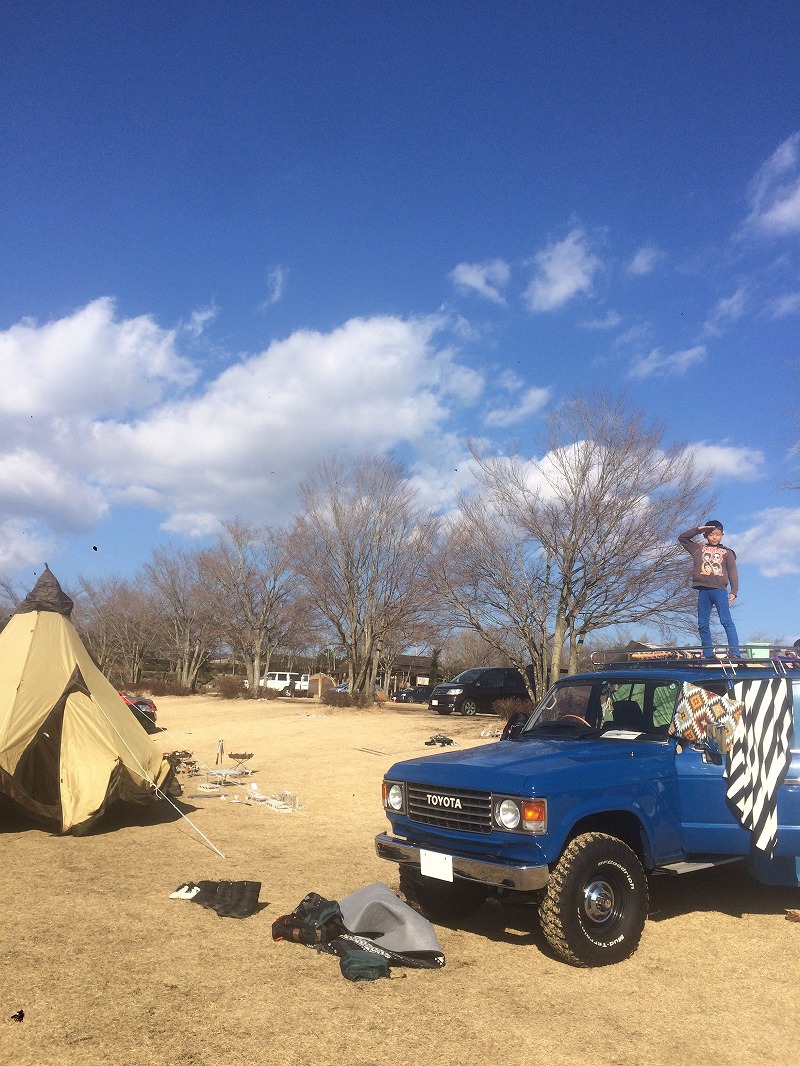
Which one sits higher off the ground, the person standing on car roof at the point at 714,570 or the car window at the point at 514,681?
the person standing on car roof at the point at 714,570

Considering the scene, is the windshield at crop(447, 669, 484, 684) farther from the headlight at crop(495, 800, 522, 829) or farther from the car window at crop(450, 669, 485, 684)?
the headlight at crop(495, 800, 522, 829)

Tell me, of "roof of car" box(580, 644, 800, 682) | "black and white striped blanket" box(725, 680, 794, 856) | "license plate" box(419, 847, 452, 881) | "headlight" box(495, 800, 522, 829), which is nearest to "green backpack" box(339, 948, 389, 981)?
"license plate" box(419, 847, 452, 881)

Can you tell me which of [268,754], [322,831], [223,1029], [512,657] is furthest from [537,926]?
[512,657]

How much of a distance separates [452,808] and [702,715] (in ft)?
6.46

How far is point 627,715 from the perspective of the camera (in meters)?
6.14

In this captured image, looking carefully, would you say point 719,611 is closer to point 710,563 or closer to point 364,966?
point 710,563

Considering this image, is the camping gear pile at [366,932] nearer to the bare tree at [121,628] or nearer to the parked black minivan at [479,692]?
the parked black minivan at [479,692]

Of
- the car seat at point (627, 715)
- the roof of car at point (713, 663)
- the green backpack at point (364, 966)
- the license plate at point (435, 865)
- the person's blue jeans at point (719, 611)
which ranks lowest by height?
the green backpack at point (364, 966)

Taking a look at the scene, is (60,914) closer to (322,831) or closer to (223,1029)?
(223,1029)

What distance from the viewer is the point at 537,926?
5.76 meters

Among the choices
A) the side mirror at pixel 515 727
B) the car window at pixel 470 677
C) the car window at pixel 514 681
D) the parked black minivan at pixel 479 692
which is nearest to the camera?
the side mirror at pixel 515 727

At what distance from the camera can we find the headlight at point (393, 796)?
5.64 metres

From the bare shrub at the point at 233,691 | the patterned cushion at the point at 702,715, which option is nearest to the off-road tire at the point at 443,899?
the patterned cushion at the point at 702,715

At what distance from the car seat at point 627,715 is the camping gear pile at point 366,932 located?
2121 mm
